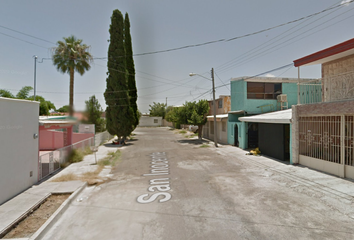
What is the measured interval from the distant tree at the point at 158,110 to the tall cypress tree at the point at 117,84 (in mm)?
41465

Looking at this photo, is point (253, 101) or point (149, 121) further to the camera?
point (149, 121)

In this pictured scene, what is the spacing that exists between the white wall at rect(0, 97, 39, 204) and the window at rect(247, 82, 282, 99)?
634 inches

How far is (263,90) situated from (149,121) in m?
46.8

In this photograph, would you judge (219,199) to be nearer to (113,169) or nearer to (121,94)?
(113,169)

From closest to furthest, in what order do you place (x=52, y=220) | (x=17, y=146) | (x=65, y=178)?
(x=52, y=220) < (x=17, y=146) < (x=65, y=178)

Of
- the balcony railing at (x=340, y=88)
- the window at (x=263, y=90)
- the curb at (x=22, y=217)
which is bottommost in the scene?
the curb at (x=22, y=217)

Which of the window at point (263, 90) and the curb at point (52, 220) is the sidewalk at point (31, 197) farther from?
the window at point (263, 90)

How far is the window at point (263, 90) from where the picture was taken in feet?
61.2

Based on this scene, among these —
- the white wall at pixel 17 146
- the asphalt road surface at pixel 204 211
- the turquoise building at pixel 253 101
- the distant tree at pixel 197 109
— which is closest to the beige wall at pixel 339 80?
the asphalt road surface at pixel 204 211

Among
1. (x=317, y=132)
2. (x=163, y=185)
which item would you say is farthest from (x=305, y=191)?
(x=163, y=185)

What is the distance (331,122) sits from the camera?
9.31 metres

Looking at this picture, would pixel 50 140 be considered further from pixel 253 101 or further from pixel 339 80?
pixel 339 80

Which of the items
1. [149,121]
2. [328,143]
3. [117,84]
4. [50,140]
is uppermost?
[117,84]

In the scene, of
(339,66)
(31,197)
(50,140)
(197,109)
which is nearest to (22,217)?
(31,197)
